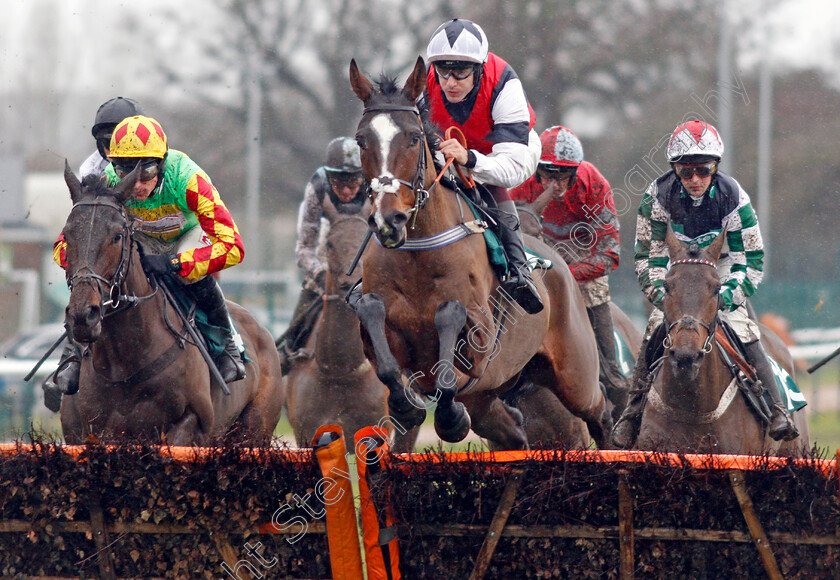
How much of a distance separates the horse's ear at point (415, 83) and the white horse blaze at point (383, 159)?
22 centimetres

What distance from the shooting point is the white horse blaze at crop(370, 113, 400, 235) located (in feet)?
14.7

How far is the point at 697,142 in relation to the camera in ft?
19.4

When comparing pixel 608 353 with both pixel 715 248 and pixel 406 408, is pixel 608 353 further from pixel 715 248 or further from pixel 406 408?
→ pixel 406 408

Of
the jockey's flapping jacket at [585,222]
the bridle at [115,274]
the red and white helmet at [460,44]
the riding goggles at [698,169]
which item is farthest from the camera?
the jockey's flapping jacket at [585,222]

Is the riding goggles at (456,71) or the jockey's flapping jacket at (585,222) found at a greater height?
the riding goggles at (456,71)

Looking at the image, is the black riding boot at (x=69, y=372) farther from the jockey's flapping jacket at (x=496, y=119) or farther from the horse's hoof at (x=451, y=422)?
the jockey's flapping jacket at (x=496, y=119)

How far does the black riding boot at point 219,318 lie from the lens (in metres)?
5.87

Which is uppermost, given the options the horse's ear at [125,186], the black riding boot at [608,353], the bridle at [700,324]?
the horse's ear at [125,186]

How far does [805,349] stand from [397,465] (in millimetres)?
12650

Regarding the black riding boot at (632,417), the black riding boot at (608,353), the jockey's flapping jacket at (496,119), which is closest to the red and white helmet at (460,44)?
the jockey's flapping jacket at (496,119)

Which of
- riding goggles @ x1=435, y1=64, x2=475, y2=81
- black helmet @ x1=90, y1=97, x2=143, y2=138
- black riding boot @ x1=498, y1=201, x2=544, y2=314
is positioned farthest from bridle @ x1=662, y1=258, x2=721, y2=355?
black helmet @ x1=90, y1=97, x2=143, y2=138

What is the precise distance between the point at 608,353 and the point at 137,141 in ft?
12.9

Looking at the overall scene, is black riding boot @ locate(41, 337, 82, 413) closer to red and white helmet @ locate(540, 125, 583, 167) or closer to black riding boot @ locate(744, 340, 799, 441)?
red and white helmet @ locate(540, 125, 583, 167)

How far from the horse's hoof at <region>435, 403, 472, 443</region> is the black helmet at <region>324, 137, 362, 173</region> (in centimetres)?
337
